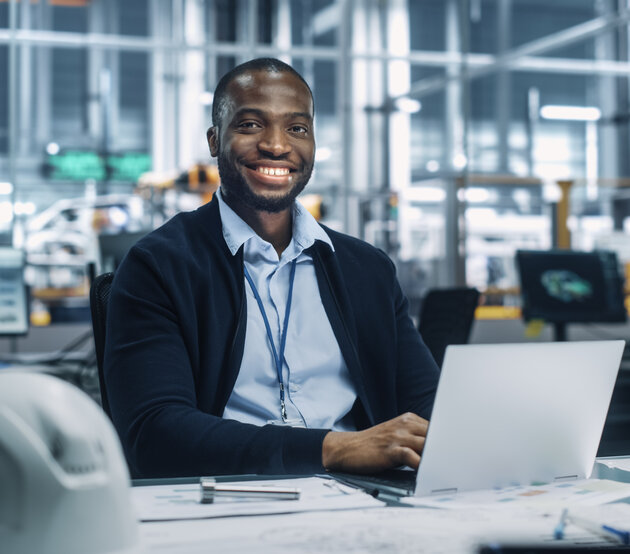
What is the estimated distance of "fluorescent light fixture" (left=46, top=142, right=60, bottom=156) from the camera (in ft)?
37.4

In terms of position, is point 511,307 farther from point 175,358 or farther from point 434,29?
point 434,29

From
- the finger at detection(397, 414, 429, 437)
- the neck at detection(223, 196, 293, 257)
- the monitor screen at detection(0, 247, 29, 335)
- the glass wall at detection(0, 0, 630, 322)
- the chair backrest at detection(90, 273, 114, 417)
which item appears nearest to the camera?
the finger at detection(397, 414, 429, 437)

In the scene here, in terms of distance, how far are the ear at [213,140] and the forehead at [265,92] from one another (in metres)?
0.08

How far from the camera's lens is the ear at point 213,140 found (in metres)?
1.75

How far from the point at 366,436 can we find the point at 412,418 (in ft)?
0.22

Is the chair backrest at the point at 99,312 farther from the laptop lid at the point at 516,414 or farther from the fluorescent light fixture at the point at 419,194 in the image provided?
the fluorescent light fixture at the point at 419,194

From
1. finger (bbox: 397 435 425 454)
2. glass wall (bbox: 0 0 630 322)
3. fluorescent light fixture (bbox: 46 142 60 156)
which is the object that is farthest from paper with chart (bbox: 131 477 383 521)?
fluorescent light fixture (bbox: 46 142 60 156)

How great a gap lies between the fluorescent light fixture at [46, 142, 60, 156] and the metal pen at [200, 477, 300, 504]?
10978 millimetres

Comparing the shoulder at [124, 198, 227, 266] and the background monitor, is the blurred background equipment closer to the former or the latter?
the background monitor

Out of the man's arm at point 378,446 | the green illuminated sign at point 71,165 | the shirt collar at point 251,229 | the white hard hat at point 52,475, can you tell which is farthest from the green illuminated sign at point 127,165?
the white hard hat at point 52,475

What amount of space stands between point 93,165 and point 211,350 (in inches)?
401

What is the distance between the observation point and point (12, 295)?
429 centimetres

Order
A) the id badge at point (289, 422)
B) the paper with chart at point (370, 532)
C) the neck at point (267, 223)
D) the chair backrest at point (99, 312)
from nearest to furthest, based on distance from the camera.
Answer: the paper with chart at point (370, 532) → the id badge at point (289, 422) → the chair backrest at point (99, 312) → the neck at point (267, 223)

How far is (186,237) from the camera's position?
1.60 metres
